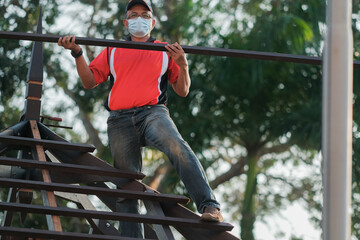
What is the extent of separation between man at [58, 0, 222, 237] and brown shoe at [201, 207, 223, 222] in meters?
0.18

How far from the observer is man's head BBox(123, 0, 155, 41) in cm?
585

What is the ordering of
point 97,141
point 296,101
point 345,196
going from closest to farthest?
point 345,196
point 296,101
point 97,141

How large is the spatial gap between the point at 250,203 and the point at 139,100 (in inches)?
381

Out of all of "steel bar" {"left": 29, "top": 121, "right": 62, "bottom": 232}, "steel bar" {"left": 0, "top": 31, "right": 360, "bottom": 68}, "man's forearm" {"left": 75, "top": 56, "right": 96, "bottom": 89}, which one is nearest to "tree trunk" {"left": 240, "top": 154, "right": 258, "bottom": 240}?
"steel bar" {"left": 29, "top": 121, "right": 62, "bottom": 232}

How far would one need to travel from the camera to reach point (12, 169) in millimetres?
6309

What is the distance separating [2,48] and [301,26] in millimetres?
5214

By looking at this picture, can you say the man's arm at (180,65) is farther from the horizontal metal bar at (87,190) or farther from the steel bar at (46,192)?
the steel bar at (46,192)

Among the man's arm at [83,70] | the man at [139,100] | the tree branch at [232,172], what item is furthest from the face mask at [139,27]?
the tree branch at [232,172]

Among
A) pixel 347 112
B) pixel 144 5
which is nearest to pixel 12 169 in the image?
pixel 144 5

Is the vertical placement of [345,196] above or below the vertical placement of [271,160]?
below

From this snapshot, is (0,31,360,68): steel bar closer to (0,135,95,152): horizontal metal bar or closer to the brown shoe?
(0,135,95,152): horizontal metal bar

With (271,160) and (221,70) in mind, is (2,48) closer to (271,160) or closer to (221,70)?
(221,70)

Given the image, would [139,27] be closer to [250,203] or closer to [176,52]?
[176,52]

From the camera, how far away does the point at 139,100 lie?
5633 millimetres
